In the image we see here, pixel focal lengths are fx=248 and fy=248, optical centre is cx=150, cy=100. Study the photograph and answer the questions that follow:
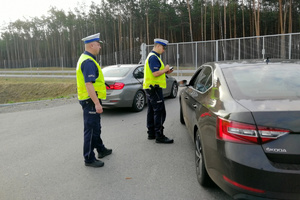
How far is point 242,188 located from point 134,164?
2039mm

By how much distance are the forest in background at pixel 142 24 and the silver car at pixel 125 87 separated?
1449 centimetres

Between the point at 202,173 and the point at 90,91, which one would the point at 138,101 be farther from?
the point at 202,173

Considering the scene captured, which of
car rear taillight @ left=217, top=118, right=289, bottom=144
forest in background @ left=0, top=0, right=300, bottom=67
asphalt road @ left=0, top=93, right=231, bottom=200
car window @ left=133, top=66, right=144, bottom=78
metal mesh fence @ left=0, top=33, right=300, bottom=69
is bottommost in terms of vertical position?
asphalt road @ left=0, top=93, right=231, bottom=200

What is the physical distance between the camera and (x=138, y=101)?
7723 mm

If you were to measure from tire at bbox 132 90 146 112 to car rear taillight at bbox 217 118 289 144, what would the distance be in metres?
5.42

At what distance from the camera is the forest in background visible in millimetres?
33938

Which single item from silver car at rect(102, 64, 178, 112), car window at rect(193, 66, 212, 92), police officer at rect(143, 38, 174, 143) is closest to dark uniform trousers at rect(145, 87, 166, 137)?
police officer at rect(143, 38, 174, 143)

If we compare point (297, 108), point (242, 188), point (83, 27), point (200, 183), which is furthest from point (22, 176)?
point (83, 27)

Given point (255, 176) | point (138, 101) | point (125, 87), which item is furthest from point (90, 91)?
point (138, 101)

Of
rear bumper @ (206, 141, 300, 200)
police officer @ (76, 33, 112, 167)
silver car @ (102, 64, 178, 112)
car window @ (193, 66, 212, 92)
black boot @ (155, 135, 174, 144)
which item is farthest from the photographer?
silver car @ (102, 64, 178, 112)

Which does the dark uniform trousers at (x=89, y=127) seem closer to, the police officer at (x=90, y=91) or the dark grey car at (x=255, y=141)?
the police officer at (x=90, y=91)

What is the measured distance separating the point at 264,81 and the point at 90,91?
2.24 metres

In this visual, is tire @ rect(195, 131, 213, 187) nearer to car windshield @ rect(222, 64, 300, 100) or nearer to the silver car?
car windshield @ rect(222, 64, 300, 100)

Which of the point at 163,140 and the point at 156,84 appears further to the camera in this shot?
the point at 163,140
